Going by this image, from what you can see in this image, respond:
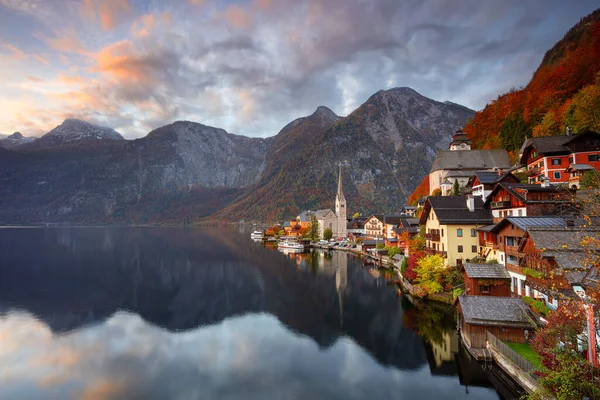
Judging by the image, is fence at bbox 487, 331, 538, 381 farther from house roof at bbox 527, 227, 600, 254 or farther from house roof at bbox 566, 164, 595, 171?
house roof at bbox 566, 164, 595, 171

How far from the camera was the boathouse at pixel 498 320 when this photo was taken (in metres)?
22.6

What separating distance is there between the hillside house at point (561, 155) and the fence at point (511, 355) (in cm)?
2774

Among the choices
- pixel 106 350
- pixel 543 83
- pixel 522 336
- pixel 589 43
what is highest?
pixel 589 43

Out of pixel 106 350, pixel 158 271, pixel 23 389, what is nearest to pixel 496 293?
pixel 106 350

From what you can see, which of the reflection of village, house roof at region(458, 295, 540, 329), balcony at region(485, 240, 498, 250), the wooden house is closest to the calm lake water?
the reflection of village

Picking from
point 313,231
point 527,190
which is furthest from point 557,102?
point 313,231

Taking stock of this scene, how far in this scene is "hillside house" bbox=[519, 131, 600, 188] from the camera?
1721 inches

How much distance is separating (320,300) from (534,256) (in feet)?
84.7

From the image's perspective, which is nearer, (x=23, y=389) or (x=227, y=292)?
(x=23, y=389)

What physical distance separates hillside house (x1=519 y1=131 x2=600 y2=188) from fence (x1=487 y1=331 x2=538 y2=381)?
27.7 m

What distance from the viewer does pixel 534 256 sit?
25.4 m

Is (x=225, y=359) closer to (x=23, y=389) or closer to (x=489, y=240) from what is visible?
(x=23, y=389)

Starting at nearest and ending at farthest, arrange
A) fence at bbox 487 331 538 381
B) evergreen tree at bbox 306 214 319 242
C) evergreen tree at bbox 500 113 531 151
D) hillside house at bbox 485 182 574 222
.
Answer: fence at bbox 487 331 538 381
hillside house at bbox 485 182 574 222
evergreen tree at bbox 500 113 531 151
evergreen tree at bbox 306 214 319 242

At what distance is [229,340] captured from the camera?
31.7 meters
